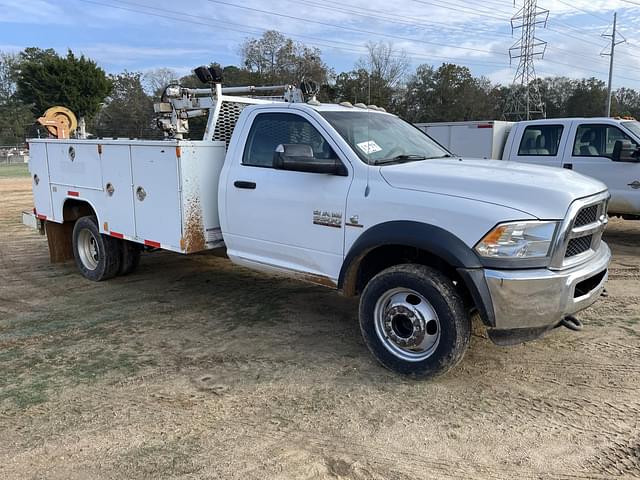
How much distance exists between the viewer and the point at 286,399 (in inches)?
152

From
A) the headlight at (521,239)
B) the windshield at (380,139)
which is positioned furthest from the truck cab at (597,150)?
the headlight at (521,239)

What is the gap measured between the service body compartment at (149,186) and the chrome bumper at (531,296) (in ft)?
9.69

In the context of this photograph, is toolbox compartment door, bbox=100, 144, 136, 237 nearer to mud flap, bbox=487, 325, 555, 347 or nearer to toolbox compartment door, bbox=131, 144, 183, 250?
toolbox compartment door, bbox=131, 144, 183, 250

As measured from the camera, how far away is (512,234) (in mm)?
3529

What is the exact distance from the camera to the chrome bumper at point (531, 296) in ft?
11.6

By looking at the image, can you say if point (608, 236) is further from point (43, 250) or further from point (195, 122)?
point (43, 250)

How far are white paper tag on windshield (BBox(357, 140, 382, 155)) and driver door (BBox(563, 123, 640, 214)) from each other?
18.0 ft

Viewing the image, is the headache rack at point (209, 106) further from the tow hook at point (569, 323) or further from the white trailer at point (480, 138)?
the white trailer at point (480, 138)

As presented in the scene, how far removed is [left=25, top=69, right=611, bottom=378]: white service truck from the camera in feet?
11.8

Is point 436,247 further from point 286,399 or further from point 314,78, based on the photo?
point 314,78

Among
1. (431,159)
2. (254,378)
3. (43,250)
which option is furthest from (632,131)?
(43,250)

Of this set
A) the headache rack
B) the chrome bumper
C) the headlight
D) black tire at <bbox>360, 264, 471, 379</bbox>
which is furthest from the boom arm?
the chrome bumper

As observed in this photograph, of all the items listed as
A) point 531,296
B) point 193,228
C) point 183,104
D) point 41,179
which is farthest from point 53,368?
point 41,179

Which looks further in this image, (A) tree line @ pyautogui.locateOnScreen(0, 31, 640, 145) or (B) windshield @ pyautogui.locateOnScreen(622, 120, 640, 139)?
(A) tree line @ pyautogui.locateOnScreen(0, 31, 640, 145)
